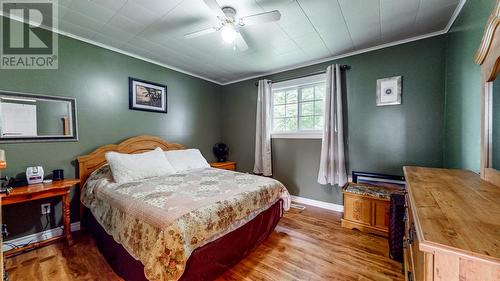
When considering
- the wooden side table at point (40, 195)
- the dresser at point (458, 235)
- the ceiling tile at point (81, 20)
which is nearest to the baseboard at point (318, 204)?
the dresser at point (458, 235)

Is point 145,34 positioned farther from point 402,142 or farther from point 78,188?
point 402,142

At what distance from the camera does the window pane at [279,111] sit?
3.66 metres

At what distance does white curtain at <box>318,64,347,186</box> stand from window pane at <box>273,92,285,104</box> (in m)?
0.91

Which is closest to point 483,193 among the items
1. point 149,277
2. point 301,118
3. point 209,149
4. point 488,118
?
point 488,118

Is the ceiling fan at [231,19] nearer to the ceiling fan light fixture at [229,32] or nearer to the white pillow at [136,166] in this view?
the ceiling fan light fixture at [229,32]

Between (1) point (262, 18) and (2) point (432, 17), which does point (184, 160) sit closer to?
(1) point (262, 18)

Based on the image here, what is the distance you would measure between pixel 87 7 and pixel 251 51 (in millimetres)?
1845

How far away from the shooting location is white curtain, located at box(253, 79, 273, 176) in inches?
142

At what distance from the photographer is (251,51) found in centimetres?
278

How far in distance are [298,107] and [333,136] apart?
0.87 meters

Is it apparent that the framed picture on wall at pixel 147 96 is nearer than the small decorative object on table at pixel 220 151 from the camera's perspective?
Yes

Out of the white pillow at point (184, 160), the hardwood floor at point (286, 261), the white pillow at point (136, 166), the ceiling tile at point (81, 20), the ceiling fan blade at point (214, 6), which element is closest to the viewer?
the ceiling fan blade at point (214, 6)

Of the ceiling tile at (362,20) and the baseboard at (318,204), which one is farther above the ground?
the ceiling tile at (362,20)

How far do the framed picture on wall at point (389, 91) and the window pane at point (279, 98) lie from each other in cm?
153
